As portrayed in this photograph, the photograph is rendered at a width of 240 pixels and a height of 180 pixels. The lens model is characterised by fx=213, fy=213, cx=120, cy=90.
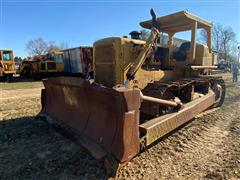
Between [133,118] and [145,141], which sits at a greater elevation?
[133,118]

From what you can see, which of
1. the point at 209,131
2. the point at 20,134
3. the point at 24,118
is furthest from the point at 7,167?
the point at 209,131

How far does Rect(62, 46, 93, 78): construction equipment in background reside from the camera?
18.7 metres

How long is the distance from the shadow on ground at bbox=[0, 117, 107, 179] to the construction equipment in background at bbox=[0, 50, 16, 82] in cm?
1460

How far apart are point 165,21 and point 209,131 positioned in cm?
316

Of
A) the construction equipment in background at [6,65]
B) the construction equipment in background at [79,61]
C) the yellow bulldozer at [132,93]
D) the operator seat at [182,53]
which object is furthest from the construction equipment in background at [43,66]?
the operator seat at [182,53]

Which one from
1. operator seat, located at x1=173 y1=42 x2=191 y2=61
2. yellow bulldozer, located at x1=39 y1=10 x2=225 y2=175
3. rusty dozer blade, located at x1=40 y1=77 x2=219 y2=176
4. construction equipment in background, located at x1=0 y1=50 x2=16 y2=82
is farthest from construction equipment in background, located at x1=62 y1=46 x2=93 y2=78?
rusty dozer blade, located at x1=40 y1=77 x2=219 y2=176

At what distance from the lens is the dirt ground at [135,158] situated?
3055 mm

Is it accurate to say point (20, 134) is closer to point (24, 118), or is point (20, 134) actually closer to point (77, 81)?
point (24, 118)

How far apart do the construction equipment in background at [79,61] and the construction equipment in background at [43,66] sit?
2.34ft

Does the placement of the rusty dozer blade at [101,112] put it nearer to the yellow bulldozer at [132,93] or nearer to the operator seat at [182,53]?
the yellow bulldozer at [132,93]

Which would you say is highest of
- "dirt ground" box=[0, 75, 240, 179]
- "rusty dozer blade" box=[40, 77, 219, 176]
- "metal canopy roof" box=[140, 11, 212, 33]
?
"metal canopy roof" box=[140, 11, 212, 33]

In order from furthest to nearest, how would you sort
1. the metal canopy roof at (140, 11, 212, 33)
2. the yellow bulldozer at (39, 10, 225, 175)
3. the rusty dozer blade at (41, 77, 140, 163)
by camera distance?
1. the metal canopy roof at (140, 11, 212, 33)
2. the yellow bulldozer at (39, 10, 225, 175)
3. the rusty dozer blade at (41, 77, 140, 163)

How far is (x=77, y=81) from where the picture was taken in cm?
391

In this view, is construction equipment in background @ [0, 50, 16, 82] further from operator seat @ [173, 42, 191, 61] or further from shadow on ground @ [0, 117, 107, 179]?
operator seat @ [173, 42, 191, 61]
